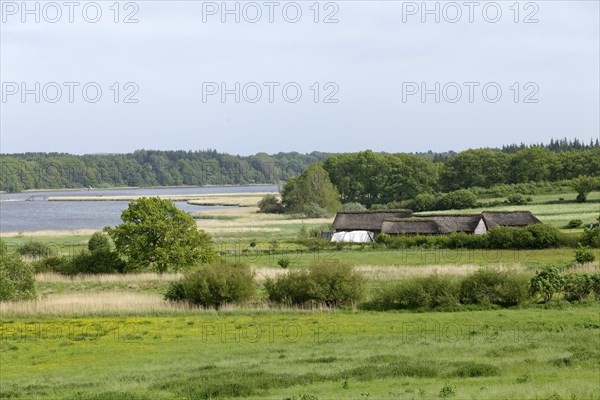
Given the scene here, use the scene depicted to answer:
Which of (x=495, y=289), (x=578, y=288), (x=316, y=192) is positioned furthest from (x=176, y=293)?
(x=316, y=192)

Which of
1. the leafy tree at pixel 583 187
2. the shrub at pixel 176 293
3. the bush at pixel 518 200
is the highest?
the leafy tree at pixel 583 187

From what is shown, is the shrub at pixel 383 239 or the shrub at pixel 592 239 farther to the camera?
the shrub at pixel 383 239

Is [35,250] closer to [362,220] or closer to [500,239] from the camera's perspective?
[362,220]

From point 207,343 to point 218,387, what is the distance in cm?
884

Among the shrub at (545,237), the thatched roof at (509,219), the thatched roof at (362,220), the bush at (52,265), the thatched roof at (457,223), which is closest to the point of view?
the bush at (52,265)

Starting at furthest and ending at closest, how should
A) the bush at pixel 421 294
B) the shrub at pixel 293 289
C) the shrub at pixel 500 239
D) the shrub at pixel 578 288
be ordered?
the shrub at pixel 500 239
the shrub at pixel 293 289
the shrub at pixel 578 288
the bush at pixel 421 294

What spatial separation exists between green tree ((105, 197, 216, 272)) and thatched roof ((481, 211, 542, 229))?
3511 centimetres

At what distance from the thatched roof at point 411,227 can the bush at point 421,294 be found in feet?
130

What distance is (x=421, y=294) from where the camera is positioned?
35000 millimetres

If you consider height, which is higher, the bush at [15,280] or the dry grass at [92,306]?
the bush at [15,280]

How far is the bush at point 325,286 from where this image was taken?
3644 centimetres

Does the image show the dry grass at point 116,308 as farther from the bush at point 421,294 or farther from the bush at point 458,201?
the bush at point 458,201

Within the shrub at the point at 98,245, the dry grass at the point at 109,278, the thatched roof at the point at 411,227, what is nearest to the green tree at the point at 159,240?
the dry grass at the point at 109,278

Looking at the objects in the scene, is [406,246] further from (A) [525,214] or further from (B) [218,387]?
(B) [218,387]
